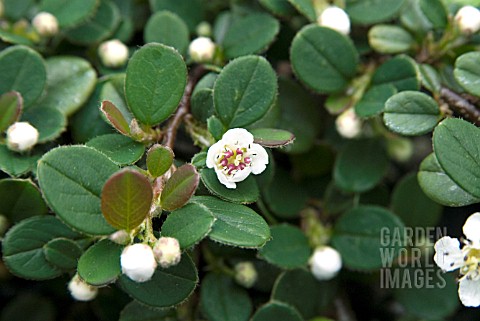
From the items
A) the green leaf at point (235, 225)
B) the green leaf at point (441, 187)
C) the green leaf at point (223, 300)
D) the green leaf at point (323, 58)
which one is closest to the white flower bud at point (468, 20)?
the green leaf at point (323, 58)

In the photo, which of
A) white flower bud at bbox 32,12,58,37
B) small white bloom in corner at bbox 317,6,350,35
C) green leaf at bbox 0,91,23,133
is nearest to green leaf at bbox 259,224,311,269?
small white bloom in corner at bbox 317,6,350,35

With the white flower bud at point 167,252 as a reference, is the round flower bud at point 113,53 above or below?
below

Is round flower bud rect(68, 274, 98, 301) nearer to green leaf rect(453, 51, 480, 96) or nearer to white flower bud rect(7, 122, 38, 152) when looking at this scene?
white flower bud rect(7, 122, 38, 152)

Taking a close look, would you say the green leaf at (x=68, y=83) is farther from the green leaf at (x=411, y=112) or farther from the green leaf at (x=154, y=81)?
the green leaf at (x=411, y=112)

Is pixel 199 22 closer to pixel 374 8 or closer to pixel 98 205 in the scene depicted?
pixel 374 8

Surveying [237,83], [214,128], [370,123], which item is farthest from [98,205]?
[370,123]
